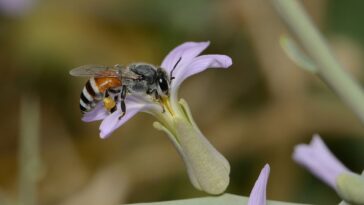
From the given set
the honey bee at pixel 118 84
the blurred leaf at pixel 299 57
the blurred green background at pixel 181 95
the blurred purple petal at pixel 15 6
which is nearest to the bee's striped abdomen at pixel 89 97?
the honey bee at pixel 118 84

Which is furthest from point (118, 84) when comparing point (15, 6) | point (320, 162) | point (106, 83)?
point (15, 6)

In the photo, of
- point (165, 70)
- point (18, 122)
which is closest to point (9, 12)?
point (18, 122)

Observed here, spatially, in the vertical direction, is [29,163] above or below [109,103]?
below

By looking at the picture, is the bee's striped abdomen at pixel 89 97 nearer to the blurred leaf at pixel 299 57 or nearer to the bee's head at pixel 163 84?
the bee's head at pixel 163 84

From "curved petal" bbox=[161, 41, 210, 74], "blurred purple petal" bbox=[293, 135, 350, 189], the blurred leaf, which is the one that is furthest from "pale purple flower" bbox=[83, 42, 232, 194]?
"blurred purple petal" bbox=[293, 135, 350, 189]

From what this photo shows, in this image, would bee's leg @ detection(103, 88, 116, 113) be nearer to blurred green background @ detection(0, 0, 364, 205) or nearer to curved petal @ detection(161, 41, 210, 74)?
curved petal @ detection(161, 41, 210, 74)

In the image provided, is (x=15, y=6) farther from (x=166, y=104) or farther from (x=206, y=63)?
(x=206, y=63)
